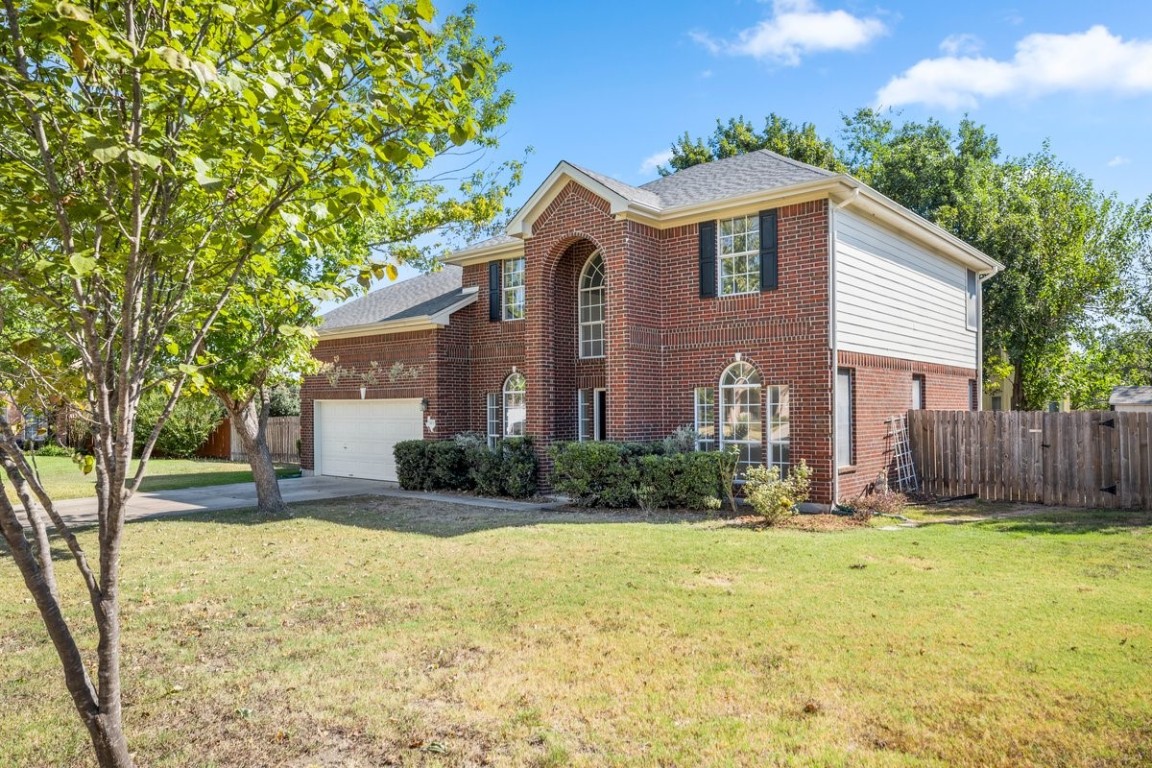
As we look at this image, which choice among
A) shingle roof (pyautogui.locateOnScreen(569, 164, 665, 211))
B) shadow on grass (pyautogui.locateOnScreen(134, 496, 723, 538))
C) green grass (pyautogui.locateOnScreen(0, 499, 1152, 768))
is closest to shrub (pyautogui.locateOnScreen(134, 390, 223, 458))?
shadow on grass (pyautogui.locateOnScreen(134, 496, 723, 538))

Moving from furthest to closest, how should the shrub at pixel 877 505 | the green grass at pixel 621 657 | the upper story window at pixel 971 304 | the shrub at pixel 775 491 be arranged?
the upper story window at pixel 971 304 → the shrub at pixel 877 505 → the shrub at pixel 775 491 → the green grass at pixel 621 657

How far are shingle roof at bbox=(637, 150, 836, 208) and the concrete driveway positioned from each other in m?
9.32

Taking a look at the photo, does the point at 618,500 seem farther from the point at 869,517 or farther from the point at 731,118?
the point at 731,118

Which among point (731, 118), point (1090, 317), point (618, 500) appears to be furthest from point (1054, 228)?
point (618, 500)

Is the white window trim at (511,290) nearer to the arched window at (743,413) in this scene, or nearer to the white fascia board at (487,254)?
the white fascia board at (487,254)

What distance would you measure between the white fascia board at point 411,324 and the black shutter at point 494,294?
578 mm

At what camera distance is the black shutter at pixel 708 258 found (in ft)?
47.3

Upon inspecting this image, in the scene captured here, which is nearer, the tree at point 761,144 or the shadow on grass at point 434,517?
the shadow on grass at point 434,517

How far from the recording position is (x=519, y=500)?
1521cm

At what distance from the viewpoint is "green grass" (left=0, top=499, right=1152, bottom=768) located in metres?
4.14

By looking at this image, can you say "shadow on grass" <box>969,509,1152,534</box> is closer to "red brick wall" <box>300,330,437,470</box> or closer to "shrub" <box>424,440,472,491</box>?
"shrub" <box>424,440,472,491</box>

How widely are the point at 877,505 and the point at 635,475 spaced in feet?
13.9

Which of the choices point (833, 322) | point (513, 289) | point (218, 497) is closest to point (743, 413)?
point (833, 322)

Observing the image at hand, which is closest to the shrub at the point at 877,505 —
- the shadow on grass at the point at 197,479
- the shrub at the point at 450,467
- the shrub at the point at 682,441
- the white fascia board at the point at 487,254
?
the shrub at the point at 682,441
